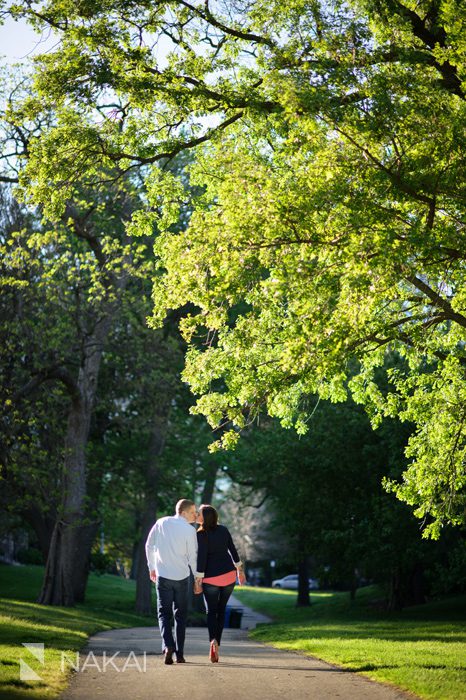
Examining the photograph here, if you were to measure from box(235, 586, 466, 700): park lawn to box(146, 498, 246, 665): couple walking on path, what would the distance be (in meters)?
1.90

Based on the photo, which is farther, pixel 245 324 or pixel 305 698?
pixel 245 324

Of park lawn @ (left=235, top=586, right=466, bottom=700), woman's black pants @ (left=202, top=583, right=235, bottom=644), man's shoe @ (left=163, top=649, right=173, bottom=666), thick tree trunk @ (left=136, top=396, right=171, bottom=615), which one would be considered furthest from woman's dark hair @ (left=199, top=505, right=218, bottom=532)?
thick tree trunk @ (left=136, top=396, right=171, bottom=615)

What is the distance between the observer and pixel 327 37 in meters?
12.7

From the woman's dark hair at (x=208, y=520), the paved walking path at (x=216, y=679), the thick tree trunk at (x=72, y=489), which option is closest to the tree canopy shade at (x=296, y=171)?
the woman's dark hair at (x=208, y=520)

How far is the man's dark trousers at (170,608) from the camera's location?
38.2 ft

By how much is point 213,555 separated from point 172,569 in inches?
28.4

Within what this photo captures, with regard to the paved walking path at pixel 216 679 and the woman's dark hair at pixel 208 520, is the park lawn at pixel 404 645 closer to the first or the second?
the paved walking path at pixel 216 679

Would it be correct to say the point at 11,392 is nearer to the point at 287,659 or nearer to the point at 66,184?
the point at 66,184

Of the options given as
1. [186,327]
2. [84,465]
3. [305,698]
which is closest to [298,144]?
[186,327]

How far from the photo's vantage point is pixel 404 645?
16.6 metres

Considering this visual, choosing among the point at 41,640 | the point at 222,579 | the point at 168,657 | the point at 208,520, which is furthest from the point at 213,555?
the point at 41,640

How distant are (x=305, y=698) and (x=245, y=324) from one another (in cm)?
708

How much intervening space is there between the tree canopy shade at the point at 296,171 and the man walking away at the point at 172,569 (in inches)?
100

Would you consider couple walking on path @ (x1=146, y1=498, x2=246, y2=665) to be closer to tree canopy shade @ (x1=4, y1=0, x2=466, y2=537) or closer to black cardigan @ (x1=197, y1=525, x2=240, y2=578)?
black cardigan @ (x1=197, y1=525, x2=240, y2=578)
